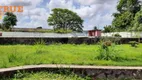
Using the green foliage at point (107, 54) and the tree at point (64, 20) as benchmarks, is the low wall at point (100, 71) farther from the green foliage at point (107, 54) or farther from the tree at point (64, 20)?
the tree at point (64, 20)

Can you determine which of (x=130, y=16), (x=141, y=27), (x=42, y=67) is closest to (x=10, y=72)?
(x=42, y=67)

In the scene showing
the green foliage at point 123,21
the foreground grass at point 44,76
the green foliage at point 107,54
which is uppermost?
the green foliage at point 123,21

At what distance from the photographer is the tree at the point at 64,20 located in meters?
68.1

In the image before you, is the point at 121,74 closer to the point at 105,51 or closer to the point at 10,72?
the point at 105,51

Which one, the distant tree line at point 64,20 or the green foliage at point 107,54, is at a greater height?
the distant tree line at point 64,20

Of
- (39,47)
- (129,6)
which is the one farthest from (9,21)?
(39,47)

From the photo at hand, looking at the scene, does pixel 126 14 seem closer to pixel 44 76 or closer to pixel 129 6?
pixel 129 6

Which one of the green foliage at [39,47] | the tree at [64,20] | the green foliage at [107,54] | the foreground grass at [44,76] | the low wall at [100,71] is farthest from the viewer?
the tree at [64,20]

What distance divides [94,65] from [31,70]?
1.99 meters

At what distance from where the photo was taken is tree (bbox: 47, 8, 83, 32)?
68062mm

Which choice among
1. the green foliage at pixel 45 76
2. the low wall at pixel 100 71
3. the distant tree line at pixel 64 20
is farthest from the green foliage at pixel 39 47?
the distant tree line at pixel 64 20

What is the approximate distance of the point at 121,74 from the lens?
7902mm

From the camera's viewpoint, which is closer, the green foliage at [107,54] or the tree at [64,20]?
the green foliage at [107,54]

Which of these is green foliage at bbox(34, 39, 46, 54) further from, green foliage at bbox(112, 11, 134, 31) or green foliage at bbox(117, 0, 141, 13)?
green foliage at bbox(117, 0, 141, 13)
